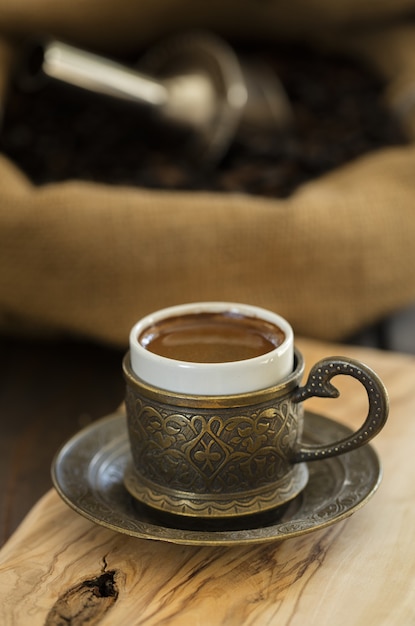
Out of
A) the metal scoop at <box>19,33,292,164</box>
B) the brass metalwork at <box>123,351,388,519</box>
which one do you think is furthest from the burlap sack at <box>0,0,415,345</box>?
the brass metalwork at <box>123,351,388,519</box>

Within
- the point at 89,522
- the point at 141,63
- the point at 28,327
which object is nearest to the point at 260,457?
the point at 89,522

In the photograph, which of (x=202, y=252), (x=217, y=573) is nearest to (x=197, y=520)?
(x=217, y=573)

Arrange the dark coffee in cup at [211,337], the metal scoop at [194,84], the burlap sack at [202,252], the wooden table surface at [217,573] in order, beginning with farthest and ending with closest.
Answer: the metal scoop at [194,84] → the burlap sack at [202,252] → the dark coffee in cup at [211,337] → the wooden table surface at [217,573]

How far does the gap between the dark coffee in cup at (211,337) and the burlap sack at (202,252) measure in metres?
0.39

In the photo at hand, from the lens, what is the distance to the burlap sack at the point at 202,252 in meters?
1.11

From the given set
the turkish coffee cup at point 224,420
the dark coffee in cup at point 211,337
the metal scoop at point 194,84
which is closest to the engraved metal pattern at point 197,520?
the turkish coffee cup at point 224,420

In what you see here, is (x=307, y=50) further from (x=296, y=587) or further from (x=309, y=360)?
(x=296, y=587)

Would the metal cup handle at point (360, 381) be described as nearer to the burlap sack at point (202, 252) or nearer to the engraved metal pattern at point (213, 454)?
the engraved metal pattern at point (213, 454)

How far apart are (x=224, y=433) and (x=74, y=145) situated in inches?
32.6

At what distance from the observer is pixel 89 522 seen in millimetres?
686

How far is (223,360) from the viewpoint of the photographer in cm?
69

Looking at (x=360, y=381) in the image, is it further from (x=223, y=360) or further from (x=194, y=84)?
(x=194, y=84)

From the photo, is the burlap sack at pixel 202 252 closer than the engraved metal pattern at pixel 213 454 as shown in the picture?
No

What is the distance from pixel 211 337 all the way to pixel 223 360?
0.13 feet
